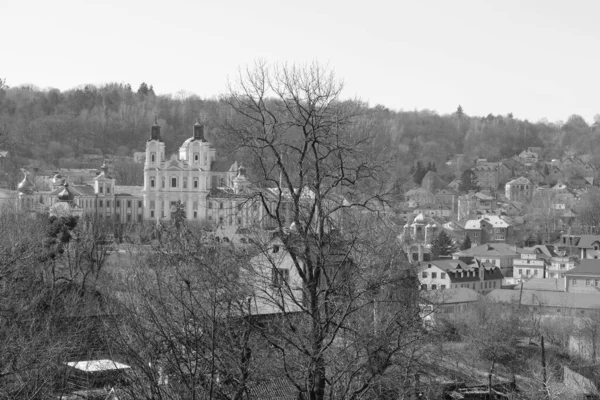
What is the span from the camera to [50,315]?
18.1 metres

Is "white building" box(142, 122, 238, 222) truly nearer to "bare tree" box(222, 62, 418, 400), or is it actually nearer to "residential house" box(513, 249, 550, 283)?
"residential house" box(513, 249, 550, 283)

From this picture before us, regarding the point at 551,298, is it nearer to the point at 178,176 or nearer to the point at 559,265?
the point at 559,265

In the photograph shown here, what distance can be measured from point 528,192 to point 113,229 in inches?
2718

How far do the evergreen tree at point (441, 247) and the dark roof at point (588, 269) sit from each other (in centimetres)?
1171

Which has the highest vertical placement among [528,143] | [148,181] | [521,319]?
[528,143]

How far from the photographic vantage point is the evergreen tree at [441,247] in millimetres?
62319

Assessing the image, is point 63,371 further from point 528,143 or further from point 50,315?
point 528,143

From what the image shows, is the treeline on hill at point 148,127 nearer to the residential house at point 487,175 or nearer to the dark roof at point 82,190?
the residential house at point 487,175

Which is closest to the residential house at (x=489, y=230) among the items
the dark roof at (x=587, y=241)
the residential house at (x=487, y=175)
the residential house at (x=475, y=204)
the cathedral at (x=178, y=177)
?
the residential house at (x=475, y=204)

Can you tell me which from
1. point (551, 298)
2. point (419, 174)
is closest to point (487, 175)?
point (419, 174)

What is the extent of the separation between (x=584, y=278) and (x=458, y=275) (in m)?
5.27

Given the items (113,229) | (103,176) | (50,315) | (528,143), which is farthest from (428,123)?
(50,315)

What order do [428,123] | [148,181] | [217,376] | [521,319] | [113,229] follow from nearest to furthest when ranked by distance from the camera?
[217,376], [521,319], [113,229], [148,181], [428,123]

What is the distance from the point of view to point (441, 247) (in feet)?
210
